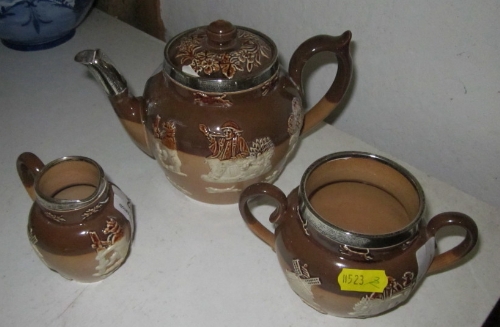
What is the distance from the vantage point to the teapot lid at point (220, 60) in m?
0.60

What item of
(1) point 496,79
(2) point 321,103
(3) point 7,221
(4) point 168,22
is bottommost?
(3) point 7,221

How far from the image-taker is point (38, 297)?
0.62 metres

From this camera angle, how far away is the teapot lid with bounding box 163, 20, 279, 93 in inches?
23.6

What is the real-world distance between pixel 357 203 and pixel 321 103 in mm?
172

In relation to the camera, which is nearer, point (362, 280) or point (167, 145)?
point (362, 280)

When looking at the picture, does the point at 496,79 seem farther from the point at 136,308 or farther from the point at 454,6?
the point at 136,308

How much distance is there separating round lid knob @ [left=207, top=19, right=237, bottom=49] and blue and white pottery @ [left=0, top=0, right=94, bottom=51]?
0.48 meters

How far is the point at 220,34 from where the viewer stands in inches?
24.6

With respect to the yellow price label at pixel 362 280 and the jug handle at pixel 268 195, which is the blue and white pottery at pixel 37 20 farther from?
the yellow price label at pixel 362 280

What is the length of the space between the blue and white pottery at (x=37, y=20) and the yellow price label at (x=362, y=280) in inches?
30.8

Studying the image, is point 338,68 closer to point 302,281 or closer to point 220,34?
point 220,34

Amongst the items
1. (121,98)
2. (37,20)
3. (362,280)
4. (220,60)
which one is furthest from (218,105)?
(37,20)

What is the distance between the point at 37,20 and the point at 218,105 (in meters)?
0.56

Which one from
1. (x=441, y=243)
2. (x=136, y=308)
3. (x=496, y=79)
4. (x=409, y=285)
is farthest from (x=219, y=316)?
(x=496, y=79)
